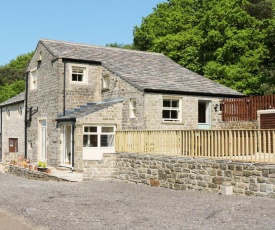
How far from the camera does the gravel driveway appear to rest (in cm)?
895

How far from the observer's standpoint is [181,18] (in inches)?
1574

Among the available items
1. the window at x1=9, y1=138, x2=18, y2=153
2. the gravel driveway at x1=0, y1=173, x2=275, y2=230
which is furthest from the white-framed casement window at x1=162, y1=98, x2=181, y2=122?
the window at x1=9, y1=138, x2=18, y2=153

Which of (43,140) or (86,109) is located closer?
(86,109)

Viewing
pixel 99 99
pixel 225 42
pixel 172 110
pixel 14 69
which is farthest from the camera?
pixel 14 69

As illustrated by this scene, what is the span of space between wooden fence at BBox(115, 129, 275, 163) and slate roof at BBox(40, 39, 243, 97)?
4.62 m

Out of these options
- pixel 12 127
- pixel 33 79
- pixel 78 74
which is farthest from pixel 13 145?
pixel 78 74

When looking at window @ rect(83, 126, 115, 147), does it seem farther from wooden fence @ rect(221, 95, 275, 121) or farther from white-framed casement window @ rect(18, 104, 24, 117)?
white-framed casement window @ rect(18, 104, 24, 117)

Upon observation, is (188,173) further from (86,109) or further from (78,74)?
(78,74)

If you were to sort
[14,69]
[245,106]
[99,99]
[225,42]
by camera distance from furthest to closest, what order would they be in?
1. [14,69]
2. [225,42]
3. [99,99]
4. [245,106]

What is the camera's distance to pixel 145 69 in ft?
86.8

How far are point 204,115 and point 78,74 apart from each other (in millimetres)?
8586

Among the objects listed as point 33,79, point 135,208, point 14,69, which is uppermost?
point 14,69

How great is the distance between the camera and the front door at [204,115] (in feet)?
Answer: 81.4

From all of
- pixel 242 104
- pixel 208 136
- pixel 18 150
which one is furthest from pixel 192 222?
pixel 18 150
